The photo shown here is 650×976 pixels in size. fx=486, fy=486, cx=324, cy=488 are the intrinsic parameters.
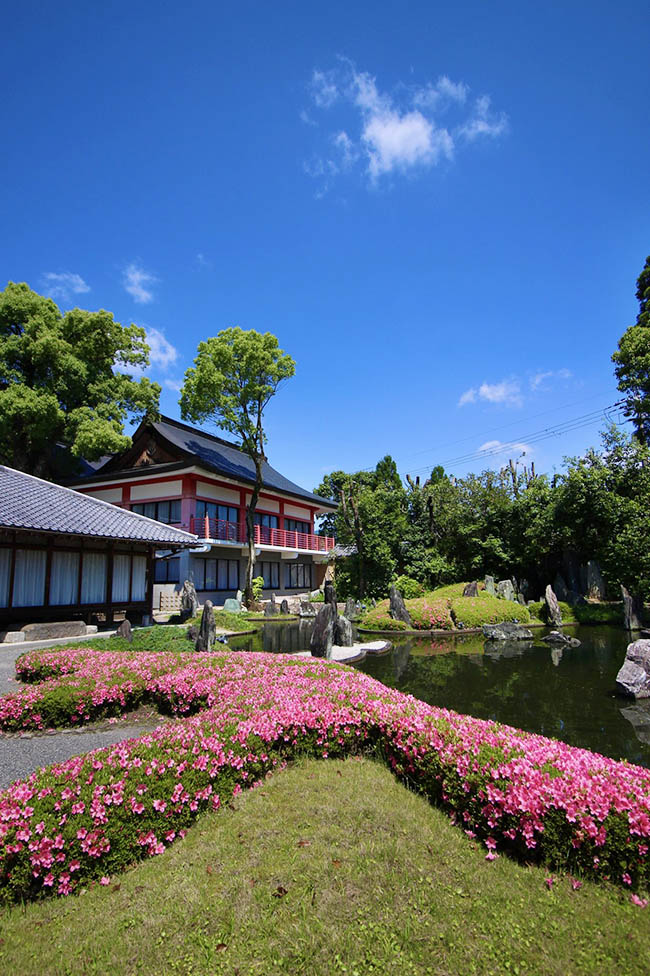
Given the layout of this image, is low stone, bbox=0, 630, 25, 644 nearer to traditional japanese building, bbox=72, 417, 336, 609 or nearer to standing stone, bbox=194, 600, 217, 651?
standing stone, bbox=194, 600, 217, 651

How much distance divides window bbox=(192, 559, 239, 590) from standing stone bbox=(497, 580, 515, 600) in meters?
14.5

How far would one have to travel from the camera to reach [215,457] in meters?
30.3

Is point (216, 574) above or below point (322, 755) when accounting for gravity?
above

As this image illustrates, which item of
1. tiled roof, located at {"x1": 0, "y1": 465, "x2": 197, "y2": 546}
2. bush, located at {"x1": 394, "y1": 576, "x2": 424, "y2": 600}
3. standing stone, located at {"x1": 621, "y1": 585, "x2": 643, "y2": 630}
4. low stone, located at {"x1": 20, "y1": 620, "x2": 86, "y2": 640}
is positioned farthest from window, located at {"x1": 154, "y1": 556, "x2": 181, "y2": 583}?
standing stone, located at {"x1": 621, "y1": 585, "x2": 643, "y2": 630}

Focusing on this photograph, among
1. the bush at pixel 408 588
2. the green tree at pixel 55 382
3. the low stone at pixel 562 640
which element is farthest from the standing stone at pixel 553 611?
the green tree at pixel 55 382

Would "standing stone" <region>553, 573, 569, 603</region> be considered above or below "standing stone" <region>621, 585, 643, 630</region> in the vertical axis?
above

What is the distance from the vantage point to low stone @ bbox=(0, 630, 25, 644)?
12.7 metres

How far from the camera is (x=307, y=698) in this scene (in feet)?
18.8

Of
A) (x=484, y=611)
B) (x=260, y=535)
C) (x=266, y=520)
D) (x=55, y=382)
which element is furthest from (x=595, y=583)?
(x=55, y=382)

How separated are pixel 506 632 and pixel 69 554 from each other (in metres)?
14.9

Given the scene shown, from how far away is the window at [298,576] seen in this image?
33719 millimetres

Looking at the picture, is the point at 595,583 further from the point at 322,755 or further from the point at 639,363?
the point at 322,755

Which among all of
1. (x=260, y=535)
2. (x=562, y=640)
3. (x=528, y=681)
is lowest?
(x=528, y=681)

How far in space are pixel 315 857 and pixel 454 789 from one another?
1.26 m
